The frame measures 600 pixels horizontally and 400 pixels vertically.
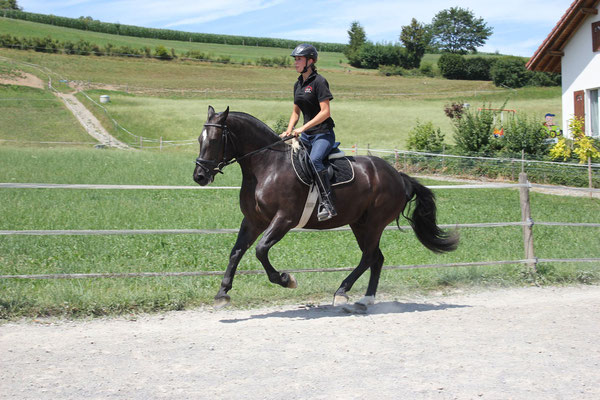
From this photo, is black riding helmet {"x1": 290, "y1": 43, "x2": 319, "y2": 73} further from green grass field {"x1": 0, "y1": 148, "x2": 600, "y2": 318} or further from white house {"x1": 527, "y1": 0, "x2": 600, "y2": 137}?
white house {"x1": 527, "y1": 0, "x2": 600, "y2": 137}

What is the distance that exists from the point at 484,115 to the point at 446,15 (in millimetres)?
94869

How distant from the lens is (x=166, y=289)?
24.4 ft

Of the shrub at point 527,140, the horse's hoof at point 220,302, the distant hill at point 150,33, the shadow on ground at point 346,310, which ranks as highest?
the distant hill at point 150,33

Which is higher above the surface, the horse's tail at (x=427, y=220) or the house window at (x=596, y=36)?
the house window at (x=596, y=36)

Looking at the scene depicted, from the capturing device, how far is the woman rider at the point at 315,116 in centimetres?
Answer: 657

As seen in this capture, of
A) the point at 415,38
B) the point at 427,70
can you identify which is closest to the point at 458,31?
the point at 415,38

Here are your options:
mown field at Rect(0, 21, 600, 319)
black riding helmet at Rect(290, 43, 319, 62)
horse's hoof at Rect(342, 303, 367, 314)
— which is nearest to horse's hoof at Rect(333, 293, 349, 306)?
horse's hoof at Rect(342, 303, 367, 314)

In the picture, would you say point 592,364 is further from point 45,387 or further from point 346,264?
point 346,264

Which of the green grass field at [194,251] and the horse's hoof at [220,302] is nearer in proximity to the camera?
the horse's hoof at [220,302]

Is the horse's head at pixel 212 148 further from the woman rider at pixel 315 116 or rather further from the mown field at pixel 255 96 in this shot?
the mown field at pixel 255 96

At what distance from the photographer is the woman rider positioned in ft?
21.6

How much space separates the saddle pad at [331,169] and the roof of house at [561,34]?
20.5 meters

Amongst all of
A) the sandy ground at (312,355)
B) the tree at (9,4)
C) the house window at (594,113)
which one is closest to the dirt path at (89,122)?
the house window at (594,113)

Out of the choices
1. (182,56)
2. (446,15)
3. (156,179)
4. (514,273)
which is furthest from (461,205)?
(446,15)
